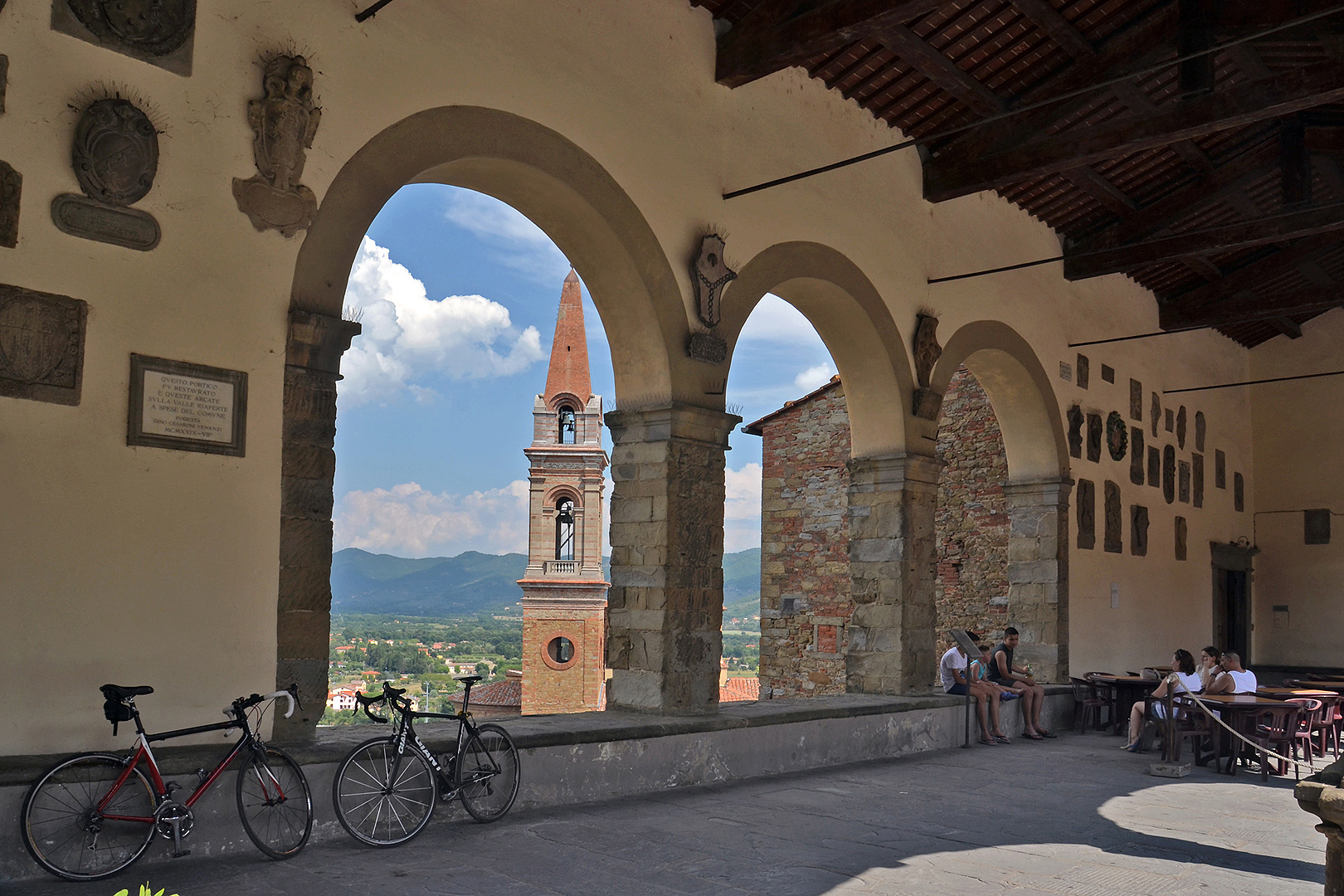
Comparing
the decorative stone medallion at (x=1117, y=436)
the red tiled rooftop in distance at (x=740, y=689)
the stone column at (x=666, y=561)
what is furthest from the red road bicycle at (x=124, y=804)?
the red tiled rooftop in distance at (x=740, y=689)

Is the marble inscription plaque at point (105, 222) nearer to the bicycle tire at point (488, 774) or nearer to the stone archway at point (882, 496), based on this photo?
the bicycle tire at point (488, 774)

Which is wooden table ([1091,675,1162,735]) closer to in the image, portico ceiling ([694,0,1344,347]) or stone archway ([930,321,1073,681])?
stone archway ([930,321,1073,681])

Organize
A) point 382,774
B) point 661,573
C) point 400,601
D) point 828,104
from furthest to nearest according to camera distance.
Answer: point 400,601
point 828,104
point 661,573
point 382,774

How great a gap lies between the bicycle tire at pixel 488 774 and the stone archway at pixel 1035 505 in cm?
746

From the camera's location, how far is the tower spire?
31375 millimetres

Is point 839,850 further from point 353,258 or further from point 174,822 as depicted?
point 353,258

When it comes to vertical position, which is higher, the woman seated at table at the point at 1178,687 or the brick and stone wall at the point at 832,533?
the brick and stone wall at the point at 832,533

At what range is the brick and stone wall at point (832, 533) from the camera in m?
13.2

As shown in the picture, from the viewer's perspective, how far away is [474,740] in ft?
17.8

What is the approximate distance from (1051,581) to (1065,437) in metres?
1.56

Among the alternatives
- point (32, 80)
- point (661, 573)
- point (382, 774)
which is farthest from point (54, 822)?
point (661, 573)

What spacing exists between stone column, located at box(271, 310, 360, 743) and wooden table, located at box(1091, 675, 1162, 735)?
27.2 feet

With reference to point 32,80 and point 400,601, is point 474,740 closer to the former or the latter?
point 32,80

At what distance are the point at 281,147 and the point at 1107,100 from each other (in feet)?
24.1
